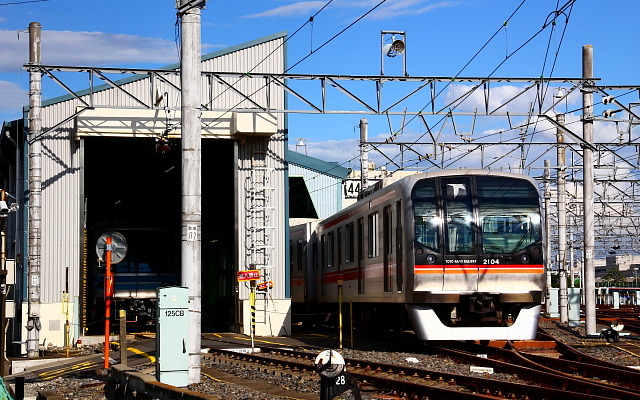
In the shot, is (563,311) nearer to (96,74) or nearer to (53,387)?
(96,74)

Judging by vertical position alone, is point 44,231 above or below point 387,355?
above

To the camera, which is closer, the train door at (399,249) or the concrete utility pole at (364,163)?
the train door at (399,249)

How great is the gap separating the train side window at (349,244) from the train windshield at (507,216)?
5430mm

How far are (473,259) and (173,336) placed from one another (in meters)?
6.70

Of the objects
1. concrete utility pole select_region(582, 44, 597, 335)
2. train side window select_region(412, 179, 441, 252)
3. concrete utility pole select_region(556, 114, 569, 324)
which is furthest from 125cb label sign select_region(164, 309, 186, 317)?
concrete utility pole select_region(556, 114, 569, 324)

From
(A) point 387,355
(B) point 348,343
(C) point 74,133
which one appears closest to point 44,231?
(C) point 74,133

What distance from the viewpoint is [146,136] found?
1075 inches

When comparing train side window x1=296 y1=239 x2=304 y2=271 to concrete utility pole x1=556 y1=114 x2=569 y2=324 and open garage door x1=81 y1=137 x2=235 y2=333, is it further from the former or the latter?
concrete utility pole x1=556 y1=114 x2=569 y2=324

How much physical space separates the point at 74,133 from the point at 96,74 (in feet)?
11.9

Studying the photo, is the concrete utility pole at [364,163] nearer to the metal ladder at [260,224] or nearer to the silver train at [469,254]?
the metal ladder at [260,224]

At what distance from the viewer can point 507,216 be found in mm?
18375

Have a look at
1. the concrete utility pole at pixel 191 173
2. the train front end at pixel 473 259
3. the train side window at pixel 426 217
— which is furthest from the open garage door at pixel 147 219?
the concrete utility pole at pixel 191 173

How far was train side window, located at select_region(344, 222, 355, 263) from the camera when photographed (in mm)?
23375

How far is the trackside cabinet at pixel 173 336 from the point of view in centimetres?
1322
